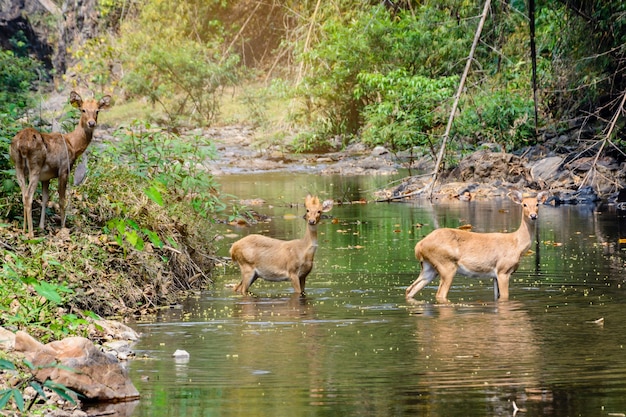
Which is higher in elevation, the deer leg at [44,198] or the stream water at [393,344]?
the deer leg at [44,198]

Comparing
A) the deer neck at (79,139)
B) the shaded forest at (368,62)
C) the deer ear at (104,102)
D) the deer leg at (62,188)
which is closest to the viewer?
the deer leg at (62,188)

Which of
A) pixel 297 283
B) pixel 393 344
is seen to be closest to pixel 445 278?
pixel 297 283

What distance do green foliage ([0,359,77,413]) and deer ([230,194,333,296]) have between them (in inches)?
271

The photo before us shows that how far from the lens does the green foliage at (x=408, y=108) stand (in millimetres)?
35434

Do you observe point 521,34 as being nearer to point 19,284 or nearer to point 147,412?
point 19,284

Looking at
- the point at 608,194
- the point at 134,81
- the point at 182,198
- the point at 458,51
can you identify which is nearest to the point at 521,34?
the point at 458,51

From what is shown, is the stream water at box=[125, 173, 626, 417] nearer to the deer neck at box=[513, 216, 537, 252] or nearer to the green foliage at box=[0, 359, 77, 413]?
the deer neck at box=[513, 216, 537, 252]

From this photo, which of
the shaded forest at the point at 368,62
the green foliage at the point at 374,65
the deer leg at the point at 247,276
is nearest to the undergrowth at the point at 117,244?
the deer leg at the point at 247,276

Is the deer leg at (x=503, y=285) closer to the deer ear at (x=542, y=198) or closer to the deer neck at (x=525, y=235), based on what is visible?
the deer neck at (x=525, y=235)

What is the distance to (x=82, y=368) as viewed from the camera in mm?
9438

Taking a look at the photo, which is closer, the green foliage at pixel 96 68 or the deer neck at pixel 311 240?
the deer neck at pixel 311 240

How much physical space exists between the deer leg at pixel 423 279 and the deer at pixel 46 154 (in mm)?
4895

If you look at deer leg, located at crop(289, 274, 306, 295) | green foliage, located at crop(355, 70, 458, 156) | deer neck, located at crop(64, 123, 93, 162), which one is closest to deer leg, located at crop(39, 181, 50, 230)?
deer neck, located at crop(64, 123, 93, 162)

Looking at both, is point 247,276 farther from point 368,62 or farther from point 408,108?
point 368,62
